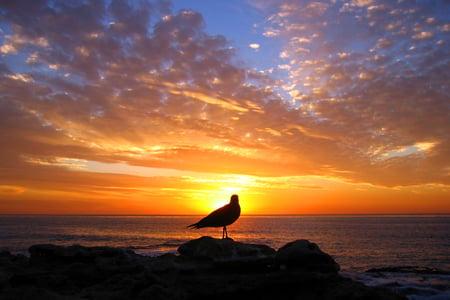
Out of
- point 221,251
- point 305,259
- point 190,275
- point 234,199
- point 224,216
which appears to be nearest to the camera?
point 190,275

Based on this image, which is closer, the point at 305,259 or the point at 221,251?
the point at 305,259

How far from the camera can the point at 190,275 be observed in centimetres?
1094

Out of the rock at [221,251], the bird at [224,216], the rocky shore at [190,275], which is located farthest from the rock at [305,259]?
the bird at [224,216]

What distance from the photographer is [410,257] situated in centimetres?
3631

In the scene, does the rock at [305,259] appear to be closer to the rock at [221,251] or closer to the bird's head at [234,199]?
the rock at [221,251]

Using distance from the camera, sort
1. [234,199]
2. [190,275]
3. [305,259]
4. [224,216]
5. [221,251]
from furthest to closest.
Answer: [234,199]
[224,216]
[221,251]
[305,259]
[190,275]

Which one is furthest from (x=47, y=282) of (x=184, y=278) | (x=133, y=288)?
(x=184, y=278)

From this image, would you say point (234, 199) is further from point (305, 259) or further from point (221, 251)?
point (305, 259)

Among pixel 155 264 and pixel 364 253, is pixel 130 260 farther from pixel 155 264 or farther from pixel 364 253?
pixel 364 253

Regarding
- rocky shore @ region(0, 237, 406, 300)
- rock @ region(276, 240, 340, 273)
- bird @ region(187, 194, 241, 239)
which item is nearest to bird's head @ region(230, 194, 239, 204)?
bird @ region(187, 194, 241, 239)

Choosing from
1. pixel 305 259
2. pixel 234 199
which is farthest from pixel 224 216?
pixel 305 259

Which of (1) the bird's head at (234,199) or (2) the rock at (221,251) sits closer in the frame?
(2) the rock at (221,251)

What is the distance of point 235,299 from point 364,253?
3489cm

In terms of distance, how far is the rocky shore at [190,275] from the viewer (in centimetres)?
865
